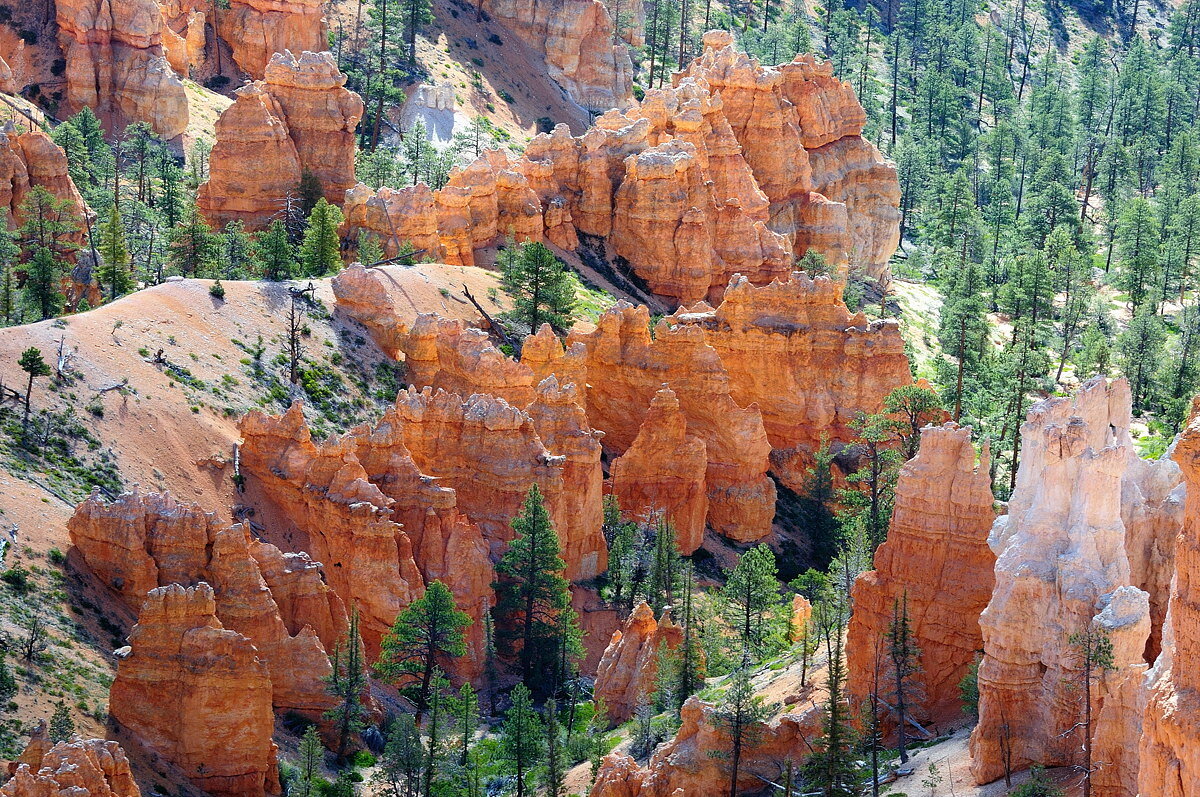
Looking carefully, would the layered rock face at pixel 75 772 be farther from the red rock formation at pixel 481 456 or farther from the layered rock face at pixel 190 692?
the red rock formation at pixel 481 456

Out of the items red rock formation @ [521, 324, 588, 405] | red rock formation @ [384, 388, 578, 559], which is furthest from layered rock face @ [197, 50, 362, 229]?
red rock formation @ [384, 388, 578, 559]

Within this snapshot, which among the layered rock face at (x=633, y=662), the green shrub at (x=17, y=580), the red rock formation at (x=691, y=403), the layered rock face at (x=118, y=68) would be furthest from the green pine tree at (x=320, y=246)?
the green shrub at (x=17, y=580)

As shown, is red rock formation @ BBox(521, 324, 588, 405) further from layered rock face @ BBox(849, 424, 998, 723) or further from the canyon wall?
the canyon wall

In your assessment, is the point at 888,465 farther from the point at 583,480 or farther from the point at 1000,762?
the point at 1000,762

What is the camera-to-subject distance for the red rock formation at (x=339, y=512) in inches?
3164

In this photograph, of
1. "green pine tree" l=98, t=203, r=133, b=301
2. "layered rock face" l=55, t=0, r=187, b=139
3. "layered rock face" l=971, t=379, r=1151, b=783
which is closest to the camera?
"layered rock face" l=971, t=379, r=1151, b=783

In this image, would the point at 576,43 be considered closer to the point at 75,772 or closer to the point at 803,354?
the point at 803,354

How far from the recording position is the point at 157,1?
135m

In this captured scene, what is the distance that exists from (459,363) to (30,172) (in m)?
A: 24.8

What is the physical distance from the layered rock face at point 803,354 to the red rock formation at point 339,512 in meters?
26.6

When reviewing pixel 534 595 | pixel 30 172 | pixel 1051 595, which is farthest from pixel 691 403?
pixel 1051 595

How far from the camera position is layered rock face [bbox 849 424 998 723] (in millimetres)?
65688

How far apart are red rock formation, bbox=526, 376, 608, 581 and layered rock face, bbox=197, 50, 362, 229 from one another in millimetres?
28634

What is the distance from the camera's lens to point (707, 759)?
63656 millimetres
